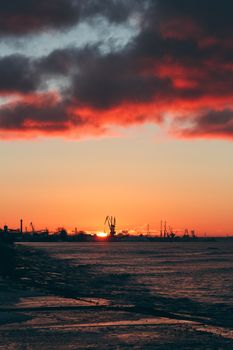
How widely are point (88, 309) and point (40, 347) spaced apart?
9.56 metres

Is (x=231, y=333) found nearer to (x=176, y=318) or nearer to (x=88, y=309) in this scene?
(x=176, y=318)

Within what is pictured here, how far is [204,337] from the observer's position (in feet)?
63.0

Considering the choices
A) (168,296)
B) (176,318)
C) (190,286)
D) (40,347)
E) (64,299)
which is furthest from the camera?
(190,286)

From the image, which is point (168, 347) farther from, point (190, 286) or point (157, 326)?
point (190, 286)

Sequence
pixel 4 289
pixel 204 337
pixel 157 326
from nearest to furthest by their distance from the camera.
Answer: pixel 204 337 < pixel 157 326 < pixel 4 289

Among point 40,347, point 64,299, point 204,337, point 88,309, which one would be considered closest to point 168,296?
point 64,299

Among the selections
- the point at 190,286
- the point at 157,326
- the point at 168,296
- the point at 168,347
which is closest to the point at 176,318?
the point at 157,326

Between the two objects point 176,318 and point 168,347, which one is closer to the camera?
point 168,347

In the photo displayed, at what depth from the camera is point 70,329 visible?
1988 centimetres

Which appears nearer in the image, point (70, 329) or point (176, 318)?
point (70, 329)

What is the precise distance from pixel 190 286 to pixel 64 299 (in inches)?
779

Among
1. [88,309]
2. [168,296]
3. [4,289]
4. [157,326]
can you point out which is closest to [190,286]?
[168,296]

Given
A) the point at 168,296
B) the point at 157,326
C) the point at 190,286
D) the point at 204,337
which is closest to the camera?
the point at 204,337

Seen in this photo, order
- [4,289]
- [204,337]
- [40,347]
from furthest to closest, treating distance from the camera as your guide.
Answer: [4,289] < [204,337] < [40,347]
